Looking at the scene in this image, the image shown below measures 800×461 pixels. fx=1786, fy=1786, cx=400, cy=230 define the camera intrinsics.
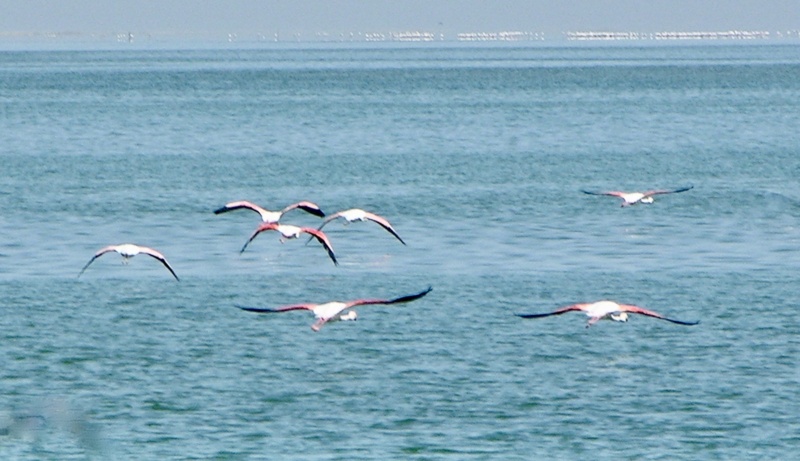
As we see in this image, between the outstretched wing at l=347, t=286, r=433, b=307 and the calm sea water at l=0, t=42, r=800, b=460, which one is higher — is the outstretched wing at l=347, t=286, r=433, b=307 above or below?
above

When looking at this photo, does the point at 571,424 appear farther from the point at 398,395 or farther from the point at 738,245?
the point at 738,245

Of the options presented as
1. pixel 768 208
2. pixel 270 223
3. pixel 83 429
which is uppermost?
pixel 83 429

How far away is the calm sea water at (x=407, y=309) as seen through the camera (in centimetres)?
2075

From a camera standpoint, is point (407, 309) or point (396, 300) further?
point (407, 309)

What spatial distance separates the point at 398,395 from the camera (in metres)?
22.6

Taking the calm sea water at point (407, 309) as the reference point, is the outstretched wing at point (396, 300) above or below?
above

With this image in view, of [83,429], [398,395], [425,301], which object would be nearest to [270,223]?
[425,301]

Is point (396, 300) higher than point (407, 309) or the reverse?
higher

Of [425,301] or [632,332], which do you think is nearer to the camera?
[632,332]

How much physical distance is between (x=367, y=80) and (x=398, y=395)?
5795 inches

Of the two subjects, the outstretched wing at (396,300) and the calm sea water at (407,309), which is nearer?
the calm sea water at (407,309)

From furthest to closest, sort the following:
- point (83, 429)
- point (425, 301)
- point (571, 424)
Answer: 1. point (425, 301)
2. point (571, 424)
3. point (83, 429)

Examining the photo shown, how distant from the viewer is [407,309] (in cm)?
2966

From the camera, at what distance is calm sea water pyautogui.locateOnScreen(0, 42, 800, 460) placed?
20750 mm
